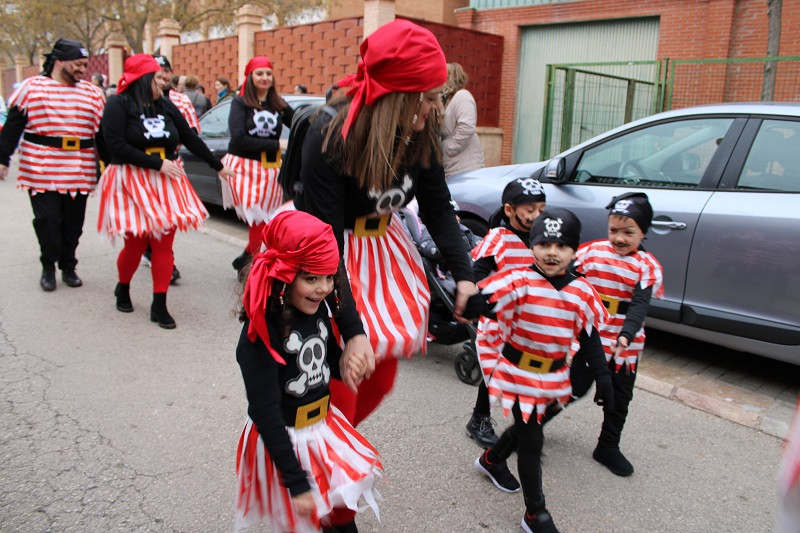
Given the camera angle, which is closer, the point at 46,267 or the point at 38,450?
the point at 38,450

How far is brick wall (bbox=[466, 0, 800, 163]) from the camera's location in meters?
11.9

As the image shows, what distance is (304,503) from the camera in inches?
82.1

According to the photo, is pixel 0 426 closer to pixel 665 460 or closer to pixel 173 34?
pixel 665 460

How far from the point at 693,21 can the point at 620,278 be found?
11.1 m

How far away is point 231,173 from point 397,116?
11.9 ft

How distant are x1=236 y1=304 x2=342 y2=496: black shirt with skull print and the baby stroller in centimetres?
221

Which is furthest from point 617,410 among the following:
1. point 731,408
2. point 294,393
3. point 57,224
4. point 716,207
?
point 57,224

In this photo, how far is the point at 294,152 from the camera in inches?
111

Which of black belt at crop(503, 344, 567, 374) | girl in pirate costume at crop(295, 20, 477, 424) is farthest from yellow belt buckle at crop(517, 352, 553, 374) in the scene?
girl in pirate costume at crop(295, 20, 477, 424)

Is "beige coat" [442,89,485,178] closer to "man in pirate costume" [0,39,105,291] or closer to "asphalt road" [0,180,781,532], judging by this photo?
"asphalt road" [0,180,781,532]

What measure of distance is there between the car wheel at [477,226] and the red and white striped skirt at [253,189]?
157 centimetres

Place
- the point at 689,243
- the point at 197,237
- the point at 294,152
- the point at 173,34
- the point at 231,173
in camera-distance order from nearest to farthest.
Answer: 1. the point at 294,152
2. the point at 689,243
3. the point at 231,173
4. the point at 197,237
5. the point at 173,34

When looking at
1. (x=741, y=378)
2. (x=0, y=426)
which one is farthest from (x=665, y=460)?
(x=0, y=426)

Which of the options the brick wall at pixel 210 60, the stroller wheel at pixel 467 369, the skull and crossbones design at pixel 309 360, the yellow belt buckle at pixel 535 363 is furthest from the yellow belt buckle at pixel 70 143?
the brick wall at pixel 210 60
